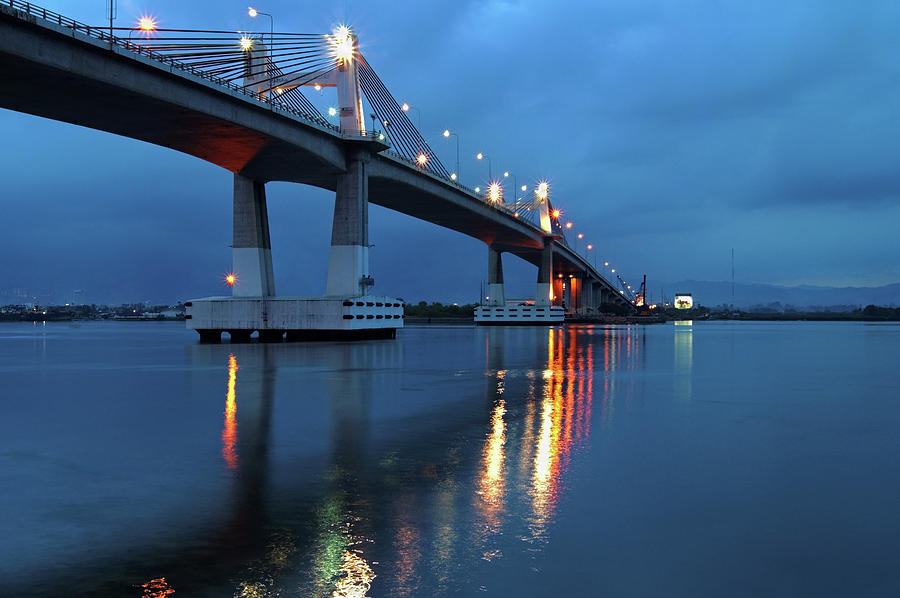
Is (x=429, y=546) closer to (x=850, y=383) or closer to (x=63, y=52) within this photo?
(x=850, y=383)

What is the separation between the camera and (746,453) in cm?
1172

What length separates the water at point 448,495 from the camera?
244 inches

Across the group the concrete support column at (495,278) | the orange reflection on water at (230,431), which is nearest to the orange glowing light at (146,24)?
the orange reflection on water at (230,431)

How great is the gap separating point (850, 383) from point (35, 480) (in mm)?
23719

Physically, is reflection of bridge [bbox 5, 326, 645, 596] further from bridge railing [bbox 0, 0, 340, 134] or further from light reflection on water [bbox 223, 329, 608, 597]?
bridge railing [bbox 0, 0, 340, 134]

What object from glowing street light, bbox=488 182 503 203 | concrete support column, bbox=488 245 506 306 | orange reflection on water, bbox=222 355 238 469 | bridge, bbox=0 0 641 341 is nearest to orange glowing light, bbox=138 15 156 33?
bridge, bbox=0 0 641 341

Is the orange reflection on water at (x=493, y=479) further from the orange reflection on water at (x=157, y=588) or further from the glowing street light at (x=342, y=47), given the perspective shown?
the glowing street light at (x=342, y=47)

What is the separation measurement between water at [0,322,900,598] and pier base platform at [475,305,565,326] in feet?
355

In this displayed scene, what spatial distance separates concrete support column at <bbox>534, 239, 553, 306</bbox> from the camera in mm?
131875

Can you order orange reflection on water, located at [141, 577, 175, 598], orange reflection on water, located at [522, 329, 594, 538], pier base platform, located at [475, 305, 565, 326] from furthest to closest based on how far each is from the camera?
1. pier base platform, located at [475, 305, 565, 326]
2. orange reflection on water, located at [522, 329, 594, 538]
3. orange reflection on water, located at [141, 577, 175, 598]

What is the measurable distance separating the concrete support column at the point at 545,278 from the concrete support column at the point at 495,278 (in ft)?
23.2

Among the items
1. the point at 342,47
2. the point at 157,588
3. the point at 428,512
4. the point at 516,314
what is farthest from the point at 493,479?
the point at 516,314

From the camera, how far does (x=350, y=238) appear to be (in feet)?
189

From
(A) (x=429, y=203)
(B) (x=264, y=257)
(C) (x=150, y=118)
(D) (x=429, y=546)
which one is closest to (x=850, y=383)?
(D) (x=429, y=546)
